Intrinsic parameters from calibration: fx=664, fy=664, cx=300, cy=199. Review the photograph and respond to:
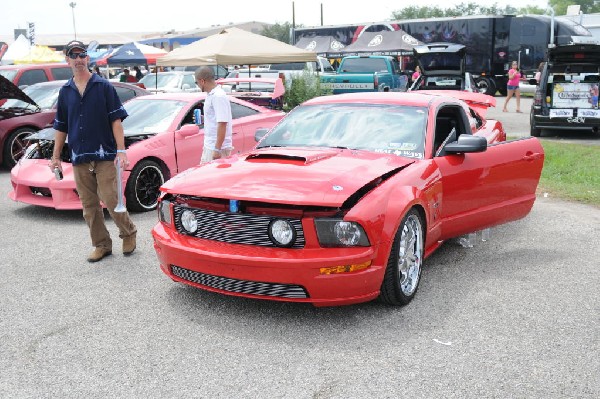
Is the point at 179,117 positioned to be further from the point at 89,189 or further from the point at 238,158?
the point at 238,158

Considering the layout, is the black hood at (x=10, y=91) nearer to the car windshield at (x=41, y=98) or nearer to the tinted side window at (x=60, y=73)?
the car windshield at (x=41, y=98)

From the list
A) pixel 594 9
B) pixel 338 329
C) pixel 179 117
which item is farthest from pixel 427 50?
pixel 594 9

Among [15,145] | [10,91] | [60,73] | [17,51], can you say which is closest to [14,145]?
[15,145]

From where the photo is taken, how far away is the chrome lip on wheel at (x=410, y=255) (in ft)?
15.1

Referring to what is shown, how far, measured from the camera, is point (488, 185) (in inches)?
221

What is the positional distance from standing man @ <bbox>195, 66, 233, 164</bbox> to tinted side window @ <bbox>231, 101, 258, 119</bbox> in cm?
213

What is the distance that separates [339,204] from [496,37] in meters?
26.8

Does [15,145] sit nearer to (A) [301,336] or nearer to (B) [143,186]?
(B) [143,186]

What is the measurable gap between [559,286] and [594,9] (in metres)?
126

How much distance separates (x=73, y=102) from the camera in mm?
5609

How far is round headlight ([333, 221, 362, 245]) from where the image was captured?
4.14 m

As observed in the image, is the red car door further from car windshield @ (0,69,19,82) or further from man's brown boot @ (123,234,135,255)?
car windshield @ (0,69,19,82)

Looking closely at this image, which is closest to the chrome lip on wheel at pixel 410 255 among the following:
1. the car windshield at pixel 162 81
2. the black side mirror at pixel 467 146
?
the black side mirror at pixel 467 146

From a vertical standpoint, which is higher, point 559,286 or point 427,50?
point 427,50
